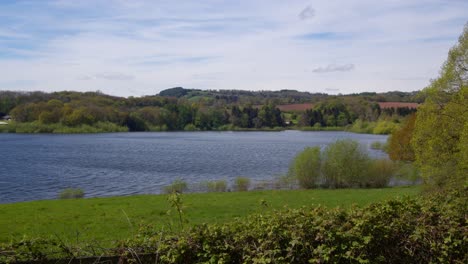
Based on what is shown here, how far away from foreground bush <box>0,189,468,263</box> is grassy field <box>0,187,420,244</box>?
974 centimetres

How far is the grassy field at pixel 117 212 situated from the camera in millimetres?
18016

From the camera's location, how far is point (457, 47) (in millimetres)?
23375

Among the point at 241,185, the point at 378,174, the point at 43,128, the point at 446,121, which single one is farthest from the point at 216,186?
the point at 43,128

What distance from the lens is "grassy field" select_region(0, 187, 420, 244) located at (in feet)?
59.1

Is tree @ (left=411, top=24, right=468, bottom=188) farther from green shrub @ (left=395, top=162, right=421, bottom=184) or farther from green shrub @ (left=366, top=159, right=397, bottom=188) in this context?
green shrub @ (left=395, top=162, right=421, bottom=184)

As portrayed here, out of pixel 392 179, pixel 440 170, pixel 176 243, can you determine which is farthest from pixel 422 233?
pixel 392 179

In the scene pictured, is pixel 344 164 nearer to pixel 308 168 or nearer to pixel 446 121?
pixel 308 168

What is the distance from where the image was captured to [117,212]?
2389 cm

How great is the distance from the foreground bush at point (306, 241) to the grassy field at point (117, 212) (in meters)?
9.74

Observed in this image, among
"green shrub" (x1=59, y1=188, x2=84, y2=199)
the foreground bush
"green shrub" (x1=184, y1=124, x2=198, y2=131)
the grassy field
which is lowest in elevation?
"green shrub" (x1=184, y1=124, x2=198, y2=131)

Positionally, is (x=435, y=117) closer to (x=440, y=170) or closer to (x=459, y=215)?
(x=440, y=170)

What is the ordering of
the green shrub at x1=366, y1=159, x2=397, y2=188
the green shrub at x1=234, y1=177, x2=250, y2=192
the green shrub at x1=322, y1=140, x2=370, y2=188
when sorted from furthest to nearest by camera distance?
the green shrub at x1=366, y1=159, x2=397, y2=188 < the green shrub at x1=322, y1=140, x2=370, y2=188 < the green shrub at x1=234, y1=177, x2=250, y2=192

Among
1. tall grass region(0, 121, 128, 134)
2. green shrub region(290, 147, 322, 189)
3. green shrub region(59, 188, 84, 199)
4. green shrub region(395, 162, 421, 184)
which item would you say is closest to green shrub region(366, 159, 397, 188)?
green shrub region(395, 162, 421, 184)

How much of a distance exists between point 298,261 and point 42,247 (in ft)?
10.7
